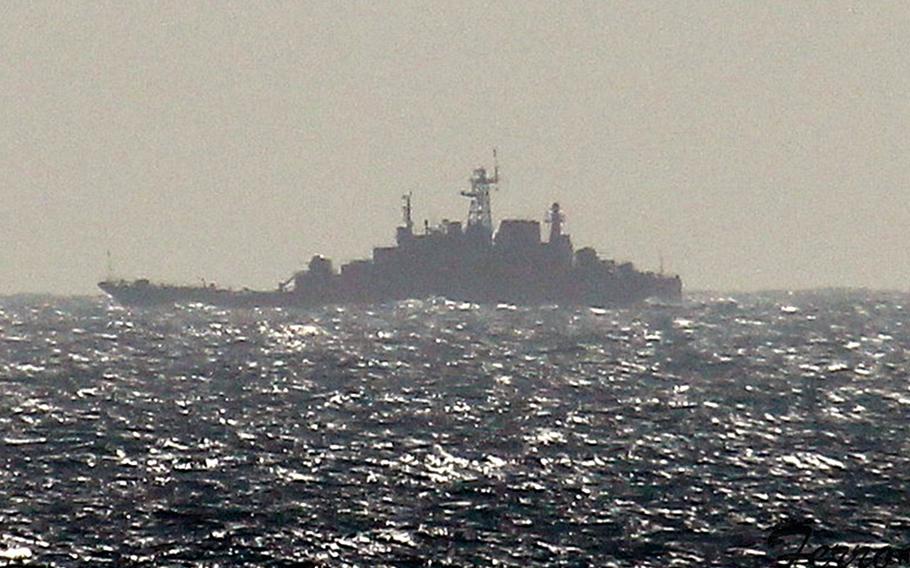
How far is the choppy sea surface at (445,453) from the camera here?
98.4 feet

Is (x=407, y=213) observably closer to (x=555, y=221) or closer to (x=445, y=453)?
(x=555, y=221)

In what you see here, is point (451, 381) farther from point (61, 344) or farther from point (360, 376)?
point (61, 344)

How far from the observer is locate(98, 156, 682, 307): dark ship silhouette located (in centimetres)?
13962

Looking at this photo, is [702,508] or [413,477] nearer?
[702,508]

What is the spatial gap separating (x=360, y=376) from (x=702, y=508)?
3487 cm

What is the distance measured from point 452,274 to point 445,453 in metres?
99.4

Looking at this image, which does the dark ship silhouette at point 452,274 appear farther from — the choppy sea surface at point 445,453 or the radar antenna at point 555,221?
the choppy sea surface at point 445,453

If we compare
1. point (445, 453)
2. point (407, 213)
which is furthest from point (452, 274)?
point (445, 453)

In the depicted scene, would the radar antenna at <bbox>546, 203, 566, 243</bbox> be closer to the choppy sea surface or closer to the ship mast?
the ship mast

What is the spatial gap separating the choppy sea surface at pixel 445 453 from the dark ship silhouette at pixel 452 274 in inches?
→ 2189

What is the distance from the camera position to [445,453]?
41.2m

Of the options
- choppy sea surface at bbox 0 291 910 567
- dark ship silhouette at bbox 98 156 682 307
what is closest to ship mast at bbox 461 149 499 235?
dark ship silhouette at bbox 98 156 682 307

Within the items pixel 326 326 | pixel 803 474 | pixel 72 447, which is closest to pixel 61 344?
pixel 326 326

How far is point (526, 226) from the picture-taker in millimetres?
141625
